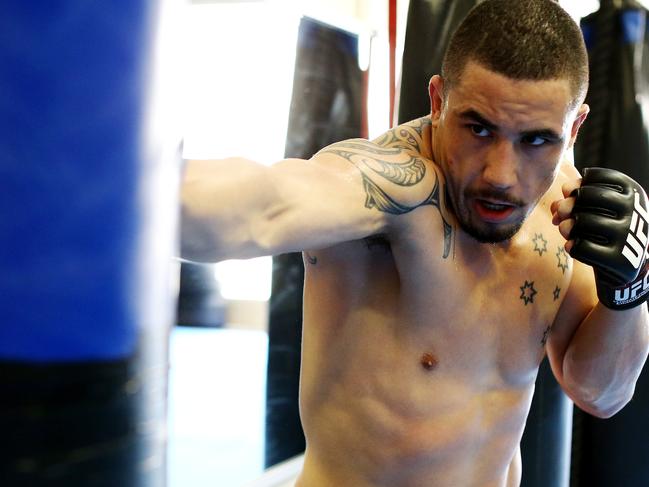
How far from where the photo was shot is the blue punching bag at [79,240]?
0.30 metres

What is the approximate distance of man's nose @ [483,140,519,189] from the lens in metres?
0.92

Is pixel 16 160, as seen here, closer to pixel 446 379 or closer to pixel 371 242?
pixel 371 242

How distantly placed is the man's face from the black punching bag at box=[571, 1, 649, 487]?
89cm

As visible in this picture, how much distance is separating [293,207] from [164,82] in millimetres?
331

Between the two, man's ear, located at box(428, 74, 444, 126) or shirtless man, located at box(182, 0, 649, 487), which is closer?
shirtless man, located at box(182, 0, 649, 487)

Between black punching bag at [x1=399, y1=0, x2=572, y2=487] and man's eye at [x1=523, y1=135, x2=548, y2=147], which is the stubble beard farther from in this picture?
black punching bag at [x1=399, y1=0, x2=572, y2=487]

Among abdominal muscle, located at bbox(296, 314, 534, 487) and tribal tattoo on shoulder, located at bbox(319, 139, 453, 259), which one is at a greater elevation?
tribal tattoo on shoulder, located at bbox(319, 139, 453, 259)

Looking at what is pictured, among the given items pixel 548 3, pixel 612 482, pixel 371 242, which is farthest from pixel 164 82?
pixel 612 482

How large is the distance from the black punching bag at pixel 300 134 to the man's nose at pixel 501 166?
144cm

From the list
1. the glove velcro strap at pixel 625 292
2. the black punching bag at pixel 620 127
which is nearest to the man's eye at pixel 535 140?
the glove velcro strap at pixel 625 292

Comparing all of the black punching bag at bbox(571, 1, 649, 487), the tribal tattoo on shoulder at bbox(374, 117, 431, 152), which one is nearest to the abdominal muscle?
the tribal tattoo on shoulder at bbox(374, 117, 431, 152)

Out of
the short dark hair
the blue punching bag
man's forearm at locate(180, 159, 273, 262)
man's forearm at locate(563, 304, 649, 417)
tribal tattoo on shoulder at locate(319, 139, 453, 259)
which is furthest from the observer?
man's forearm at locate(563, 304, 649, 417)

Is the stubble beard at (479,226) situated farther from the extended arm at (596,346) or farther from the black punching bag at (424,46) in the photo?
the black punching bag at (424,46)

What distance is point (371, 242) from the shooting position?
3.18 feet
